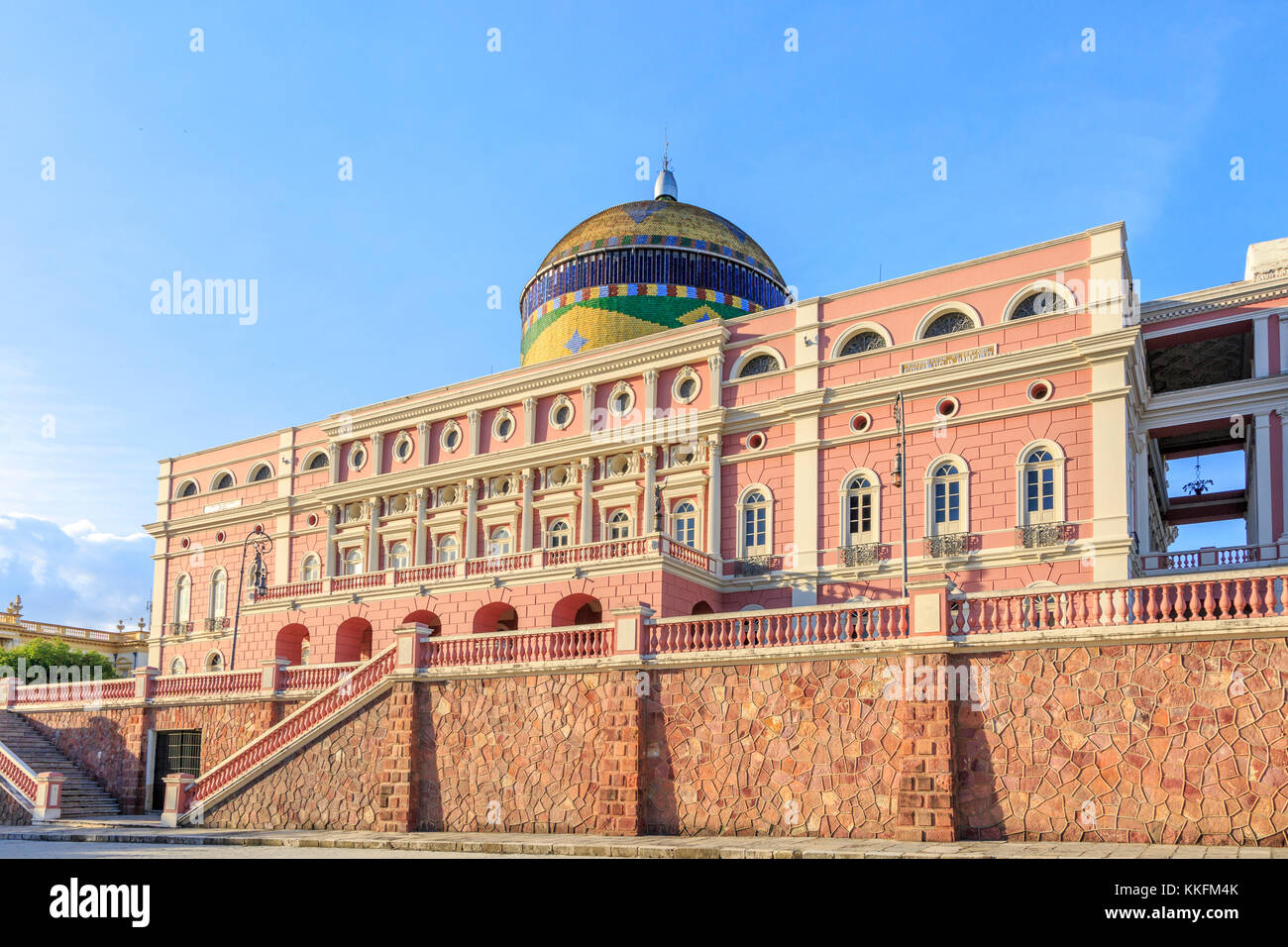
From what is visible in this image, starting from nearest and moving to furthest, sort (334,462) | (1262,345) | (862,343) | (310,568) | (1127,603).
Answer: (1127,603)
(1262,345)
(862,343)
(334,462)
(310,568)

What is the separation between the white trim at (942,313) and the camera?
97.6ft

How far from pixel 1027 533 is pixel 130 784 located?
2317cm

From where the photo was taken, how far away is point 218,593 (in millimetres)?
45031

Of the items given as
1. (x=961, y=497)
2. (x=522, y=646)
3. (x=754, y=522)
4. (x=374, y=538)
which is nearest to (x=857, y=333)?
(x=961, y=497)

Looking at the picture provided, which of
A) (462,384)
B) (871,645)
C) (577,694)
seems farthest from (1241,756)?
(462,384)

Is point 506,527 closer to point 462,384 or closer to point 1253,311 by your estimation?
point 462,384

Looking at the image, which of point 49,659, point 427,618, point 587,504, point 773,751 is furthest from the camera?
point 49,659

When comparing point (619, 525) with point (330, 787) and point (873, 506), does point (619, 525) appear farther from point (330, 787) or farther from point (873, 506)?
point (330, 787)

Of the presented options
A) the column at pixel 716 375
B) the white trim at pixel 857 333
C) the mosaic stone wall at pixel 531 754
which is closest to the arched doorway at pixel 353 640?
the column at pixel 716 375

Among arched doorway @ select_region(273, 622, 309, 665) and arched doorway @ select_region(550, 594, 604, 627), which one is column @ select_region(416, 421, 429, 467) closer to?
arched doorway @ select_region(273, 622, 309, 665)

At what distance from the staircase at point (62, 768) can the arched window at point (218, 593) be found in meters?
10.2

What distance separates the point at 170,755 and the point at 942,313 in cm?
2279

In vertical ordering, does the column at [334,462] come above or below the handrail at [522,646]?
above

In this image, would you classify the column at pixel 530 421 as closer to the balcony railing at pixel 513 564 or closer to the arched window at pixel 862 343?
the balcony railing at pixel 513 564
